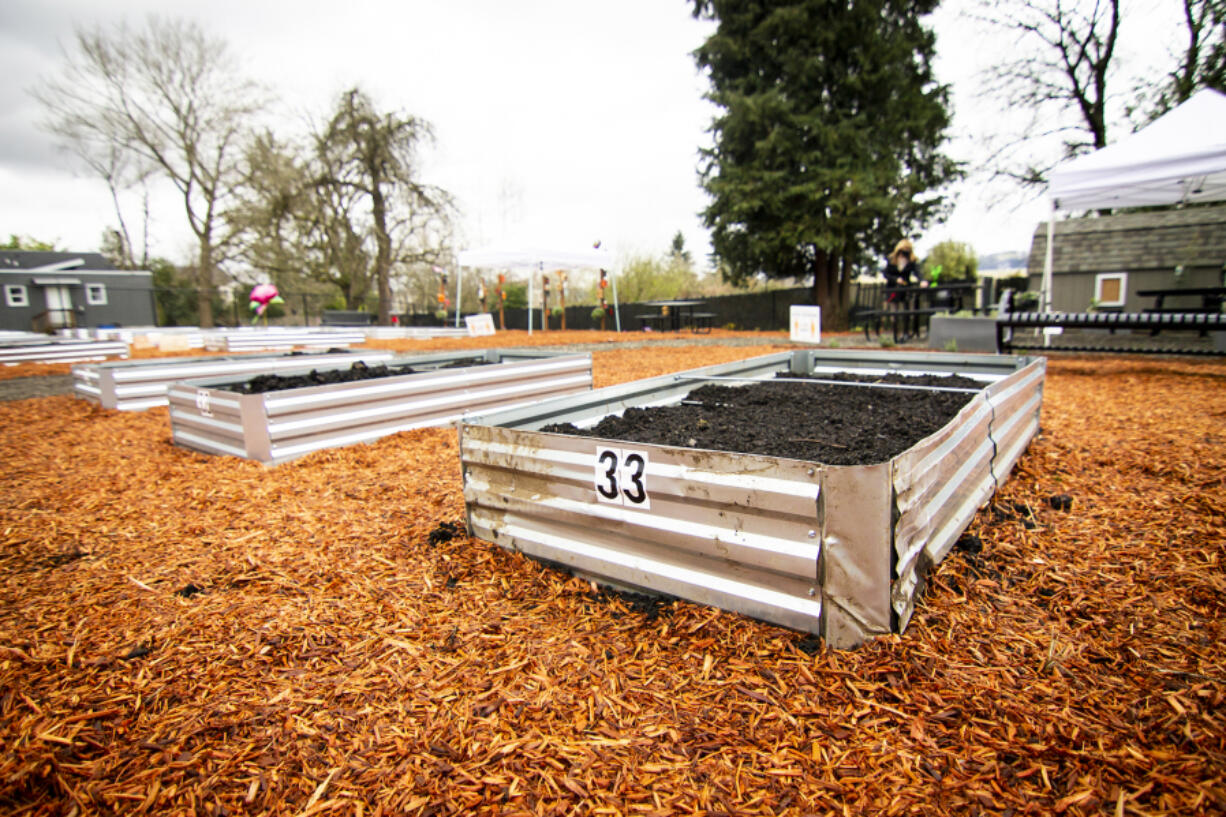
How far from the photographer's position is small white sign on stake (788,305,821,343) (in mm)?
11000

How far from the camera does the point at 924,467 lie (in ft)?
5.86

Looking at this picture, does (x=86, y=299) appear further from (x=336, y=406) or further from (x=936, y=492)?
(x=936, y=492)

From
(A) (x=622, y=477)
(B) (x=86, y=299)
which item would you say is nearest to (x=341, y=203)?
(B) (x=86, y=299)

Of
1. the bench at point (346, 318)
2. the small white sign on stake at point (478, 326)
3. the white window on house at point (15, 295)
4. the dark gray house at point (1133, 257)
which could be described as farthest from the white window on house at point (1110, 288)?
the white window on house at point (15, 295)

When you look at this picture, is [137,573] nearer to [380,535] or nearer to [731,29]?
[380,535]

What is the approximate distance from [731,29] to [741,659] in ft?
67.2

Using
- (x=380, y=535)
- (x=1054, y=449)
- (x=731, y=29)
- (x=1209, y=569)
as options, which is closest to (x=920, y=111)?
(x=731, y=29)

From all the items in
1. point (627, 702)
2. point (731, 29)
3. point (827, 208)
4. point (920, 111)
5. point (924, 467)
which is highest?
point (731, 29)

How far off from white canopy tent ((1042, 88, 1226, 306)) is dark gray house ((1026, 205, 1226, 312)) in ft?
5.17

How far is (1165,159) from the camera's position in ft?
22.5

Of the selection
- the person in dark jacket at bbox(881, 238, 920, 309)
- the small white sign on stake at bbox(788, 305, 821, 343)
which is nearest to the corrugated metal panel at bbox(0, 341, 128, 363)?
the small white sign on stake at bbox(788, 305, 821, 343)

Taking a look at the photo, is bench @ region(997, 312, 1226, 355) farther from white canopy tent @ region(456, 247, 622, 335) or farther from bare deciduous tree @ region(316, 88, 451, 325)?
bare deciduous tree @ region(316, 88, 451, 325)

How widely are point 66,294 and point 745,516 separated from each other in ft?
138

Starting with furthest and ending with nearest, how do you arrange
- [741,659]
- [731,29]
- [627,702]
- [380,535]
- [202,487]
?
[731,29]
[202,487]
[380,535]
[741,659]
[627,702]
